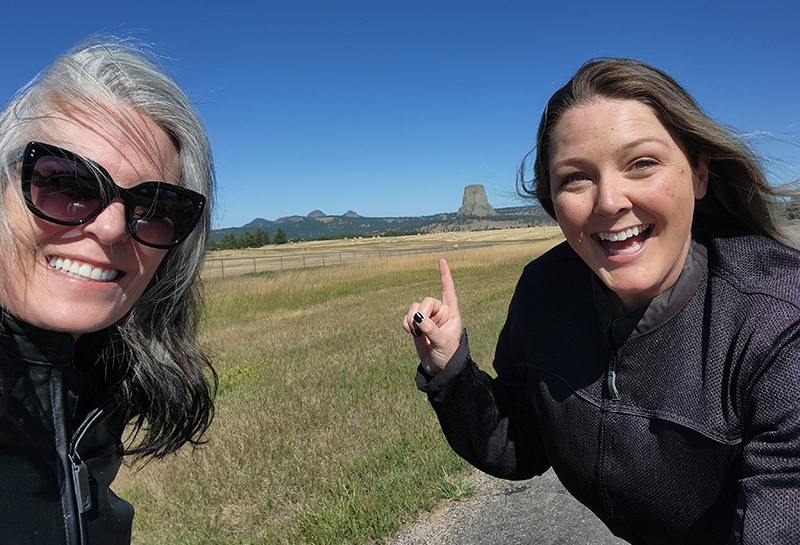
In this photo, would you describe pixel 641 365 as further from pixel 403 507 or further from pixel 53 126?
pixel 403 507

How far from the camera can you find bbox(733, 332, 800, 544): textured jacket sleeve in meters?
1.18

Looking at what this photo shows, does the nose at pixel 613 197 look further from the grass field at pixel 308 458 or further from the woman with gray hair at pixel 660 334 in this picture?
the grass field at pixel 308 458

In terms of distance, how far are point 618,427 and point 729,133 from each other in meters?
1.01

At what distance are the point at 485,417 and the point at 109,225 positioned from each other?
142 cm

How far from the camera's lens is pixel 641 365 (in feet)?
5.07

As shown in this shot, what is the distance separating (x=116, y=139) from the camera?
56.3 inches

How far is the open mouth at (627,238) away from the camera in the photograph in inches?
59.5

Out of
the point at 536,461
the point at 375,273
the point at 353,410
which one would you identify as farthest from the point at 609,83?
the point at 375,273

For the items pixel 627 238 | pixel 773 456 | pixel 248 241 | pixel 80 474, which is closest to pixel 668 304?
pixel 627 238

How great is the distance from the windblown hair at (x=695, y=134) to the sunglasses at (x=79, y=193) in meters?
1.30

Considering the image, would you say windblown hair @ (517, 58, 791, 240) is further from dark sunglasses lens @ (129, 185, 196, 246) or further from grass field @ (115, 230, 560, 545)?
grass field @ (115, 230, 560, 545)

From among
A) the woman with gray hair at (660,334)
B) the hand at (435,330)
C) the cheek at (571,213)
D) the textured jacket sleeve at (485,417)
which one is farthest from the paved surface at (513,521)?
the cheek at (571,213)

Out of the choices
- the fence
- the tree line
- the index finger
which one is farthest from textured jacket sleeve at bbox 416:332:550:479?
the tree line

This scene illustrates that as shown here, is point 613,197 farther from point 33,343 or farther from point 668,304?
point 33,343
